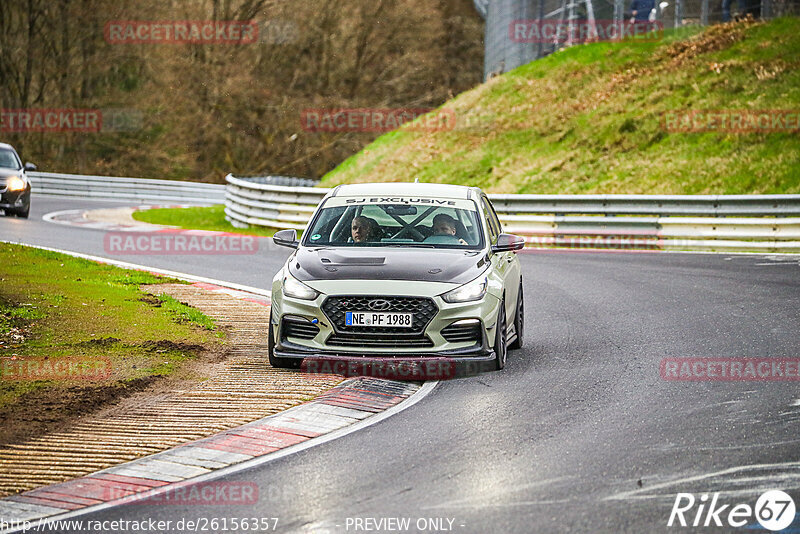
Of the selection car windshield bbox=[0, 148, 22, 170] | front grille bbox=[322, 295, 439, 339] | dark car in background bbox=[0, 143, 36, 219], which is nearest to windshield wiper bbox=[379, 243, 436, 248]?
front grille bbox=[322, 295, 439, 339]

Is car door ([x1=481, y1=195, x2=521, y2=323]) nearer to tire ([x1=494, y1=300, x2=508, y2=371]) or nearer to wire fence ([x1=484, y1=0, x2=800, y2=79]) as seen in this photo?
tire ([x1=494, y1=300, x2=508, y2=371])

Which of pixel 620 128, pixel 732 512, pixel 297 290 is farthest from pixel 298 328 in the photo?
pixel 620 128

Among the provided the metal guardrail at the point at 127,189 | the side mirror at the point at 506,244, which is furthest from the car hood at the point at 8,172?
the side mirror at the point at 506,244

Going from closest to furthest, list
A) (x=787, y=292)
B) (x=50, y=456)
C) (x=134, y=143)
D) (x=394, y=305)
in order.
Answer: (x=50, y=456) < (x=394, y=305) < (x=787, y=292) < (x=134, y=143)

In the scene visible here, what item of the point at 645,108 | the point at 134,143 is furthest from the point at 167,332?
the point at 134,143

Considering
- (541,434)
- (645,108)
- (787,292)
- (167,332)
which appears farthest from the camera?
(645,108)

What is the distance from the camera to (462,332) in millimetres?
9625

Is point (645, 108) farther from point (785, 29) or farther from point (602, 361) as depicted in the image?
point (602, 361)

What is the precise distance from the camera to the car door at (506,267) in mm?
10539

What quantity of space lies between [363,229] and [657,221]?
524 inches

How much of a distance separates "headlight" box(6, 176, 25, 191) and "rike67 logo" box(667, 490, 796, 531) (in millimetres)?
23313

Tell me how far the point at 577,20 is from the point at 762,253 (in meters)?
20.1

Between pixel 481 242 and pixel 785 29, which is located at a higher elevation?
pixel 785 29

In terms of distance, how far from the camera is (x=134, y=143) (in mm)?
55156
